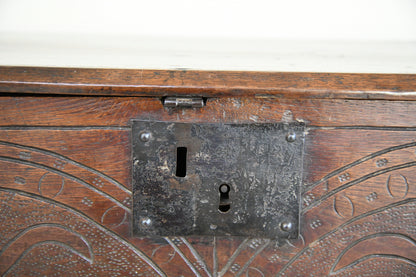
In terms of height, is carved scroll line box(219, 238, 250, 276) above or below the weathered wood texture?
below

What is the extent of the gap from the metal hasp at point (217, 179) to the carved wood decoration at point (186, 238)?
3cm

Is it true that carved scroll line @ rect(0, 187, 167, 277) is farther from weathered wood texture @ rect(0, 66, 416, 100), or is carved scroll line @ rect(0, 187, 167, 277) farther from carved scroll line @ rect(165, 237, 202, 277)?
weathered wood texture @ rect(0, 66, 416, 100)

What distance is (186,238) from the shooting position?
975mm

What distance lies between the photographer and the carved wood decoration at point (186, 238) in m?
0.91

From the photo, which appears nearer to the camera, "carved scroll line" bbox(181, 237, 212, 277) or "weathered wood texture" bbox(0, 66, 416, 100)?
"weathered wood texture" bbox(0, 66, 416, 100)

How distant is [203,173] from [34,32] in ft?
2.83

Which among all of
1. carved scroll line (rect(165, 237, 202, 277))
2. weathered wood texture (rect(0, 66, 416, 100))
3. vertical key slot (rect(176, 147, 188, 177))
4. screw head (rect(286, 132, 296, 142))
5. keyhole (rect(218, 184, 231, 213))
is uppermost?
weathered wood texture (rect(0, 66, 416, 100))

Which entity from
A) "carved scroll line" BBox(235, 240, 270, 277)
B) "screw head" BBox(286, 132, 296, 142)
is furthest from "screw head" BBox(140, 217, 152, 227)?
"screw head" BBox(286, 132, 296, 142)

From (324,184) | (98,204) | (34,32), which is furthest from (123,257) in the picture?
(34,32)

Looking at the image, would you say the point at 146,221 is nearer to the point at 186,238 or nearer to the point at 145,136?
the point at 186,238

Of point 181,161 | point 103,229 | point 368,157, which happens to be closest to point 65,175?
point 103,229

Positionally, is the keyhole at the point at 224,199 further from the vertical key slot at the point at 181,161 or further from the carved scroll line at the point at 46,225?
the carved scroll line at the point at 46,225

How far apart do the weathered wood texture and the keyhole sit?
231 millimetres

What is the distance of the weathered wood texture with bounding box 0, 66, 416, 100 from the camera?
86 centimetres
